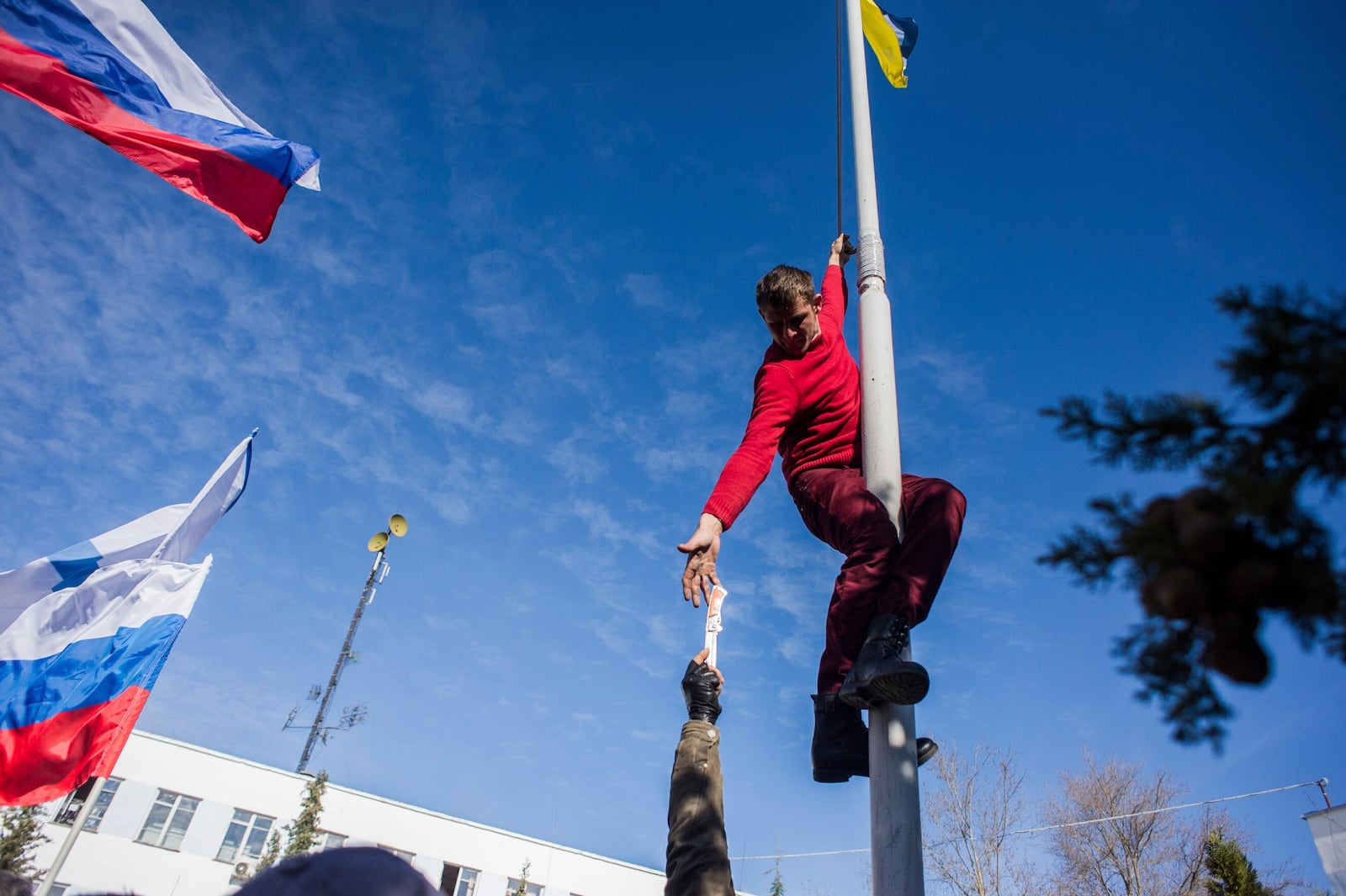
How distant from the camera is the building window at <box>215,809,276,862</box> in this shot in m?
26.4

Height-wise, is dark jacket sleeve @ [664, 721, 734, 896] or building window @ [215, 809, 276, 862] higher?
building window @ [215, 809, 276, 862]

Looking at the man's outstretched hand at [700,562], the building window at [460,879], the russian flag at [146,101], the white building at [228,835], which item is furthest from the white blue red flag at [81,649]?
the building window at [460,879]

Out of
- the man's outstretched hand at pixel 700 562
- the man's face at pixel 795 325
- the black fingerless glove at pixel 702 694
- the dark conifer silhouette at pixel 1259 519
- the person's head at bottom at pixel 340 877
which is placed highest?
the man's face at pixel 795 325

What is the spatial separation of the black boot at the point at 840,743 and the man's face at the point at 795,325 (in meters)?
1.54

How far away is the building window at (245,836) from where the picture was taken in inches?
1040

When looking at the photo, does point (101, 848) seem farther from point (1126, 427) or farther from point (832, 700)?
point (1126, 427)

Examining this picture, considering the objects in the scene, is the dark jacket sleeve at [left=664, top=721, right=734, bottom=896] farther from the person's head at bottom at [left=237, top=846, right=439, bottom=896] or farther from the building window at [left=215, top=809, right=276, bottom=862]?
the building window at [left=215, top=809, right=276, bottom=862]

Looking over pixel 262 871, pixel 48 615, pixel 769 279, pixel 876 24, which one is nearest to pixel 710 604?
pixel 769 279

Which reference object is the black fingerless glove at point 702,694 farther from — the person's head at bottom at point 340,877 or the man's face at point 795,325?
the man's face at point 795,325

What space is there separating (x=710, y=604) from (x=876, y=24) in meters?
6.40

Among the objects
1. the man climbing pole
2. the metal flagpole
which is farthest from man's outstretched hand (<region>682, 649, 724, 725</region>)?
the metal flagpole

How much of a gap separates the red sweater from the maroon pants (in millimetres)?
429

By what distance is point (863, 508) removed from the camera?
3.05 meters

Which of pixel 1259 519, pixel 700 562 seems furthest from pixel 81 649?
pixel 1259 519
